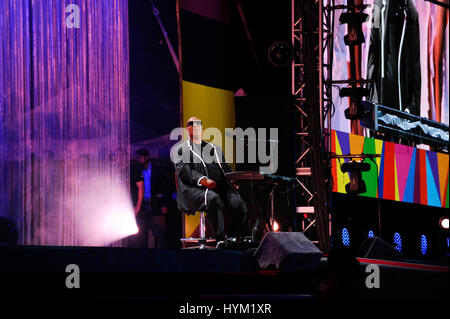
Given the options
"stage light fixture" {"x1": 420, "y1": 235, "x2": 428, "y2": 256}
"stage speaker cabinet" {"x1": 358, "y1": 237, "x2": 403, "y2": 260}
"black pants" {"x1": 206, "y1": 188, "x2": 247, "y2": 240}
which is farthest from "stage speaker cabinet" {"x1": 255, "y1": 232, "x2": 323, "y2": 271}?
"stage light fixture" {"x1": 420, "y1": 235, "x2": 428, "y2": 256}

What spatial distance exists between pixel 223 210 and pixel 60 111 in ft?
9.42

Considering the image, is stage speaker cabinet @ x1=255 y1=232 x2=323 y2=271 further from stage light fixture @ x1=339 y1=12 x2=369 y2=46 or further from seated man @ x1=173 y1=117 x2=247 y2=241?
stage light fixture @ x1=339 y1=12 x2=369 y2=46

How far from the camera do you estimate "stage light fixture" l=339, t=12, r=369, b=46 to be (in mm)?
8375

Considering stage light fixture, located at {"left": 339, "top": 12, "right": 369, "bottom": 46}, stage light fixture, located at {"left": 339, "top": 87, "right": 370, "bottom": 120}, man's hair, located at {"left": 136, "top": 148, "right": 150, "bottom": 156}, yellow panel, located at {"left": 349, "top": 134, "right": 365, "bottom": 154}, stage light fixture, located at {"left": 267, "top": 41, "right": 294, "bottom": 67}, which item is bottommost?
man's hair, located at {"left": 136, "top": 148, "right": 150, "bottom": 156}

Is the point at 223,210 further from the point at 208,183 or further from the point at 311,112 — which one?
the point at 311,112

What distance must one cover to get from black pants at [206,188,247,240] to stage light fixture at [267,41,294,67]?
6.92 ft

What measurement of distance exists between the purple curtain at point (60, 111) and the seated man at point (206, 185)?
1826mm

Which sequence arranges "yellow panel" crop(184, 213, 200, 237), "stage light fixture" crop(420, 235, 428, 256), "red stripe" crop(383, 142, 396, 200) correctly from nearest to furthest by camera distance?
1. "yellow panel" crop(184, 213, 200, 237)
2. "red stripe" crop(383, 142, 396, 200)
3. "stage light fixture" crop(420, 235, 428, 256)

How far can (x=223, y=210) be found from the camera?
6871 millimetres

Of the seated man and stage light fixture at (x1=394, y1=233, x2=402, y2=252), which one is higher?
the seated man

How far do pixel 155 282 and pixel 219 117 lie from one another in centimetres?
494

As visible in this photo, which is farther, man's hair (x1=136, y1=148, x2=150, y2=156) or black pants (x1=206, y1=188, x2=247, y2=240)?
man's hair (x1=136, y1=148, x2=150, y2=156)

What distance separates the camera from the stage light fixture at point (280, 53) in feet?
27.3
